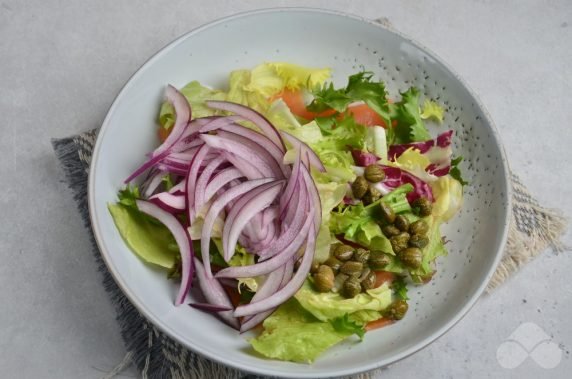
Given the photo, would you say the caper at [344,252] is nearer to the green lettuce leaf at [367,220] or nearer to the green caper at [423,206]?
the green lettuce leaf at [367,220]

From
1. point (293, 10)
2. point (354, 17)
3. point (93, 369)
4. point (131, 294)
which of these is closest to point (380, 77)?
point (354, 17)

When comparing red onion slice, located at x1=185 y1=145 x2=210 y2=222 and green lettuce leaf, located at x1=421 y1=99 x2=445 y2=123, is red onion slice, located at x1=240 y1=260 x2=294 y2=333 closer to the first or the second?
red onion slice, located at x1=185 y1=145 x2=210 y2=222

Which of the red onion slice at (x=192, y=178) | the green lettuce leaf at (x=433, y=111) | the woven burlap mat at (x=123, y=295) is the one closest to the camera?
the red onion slice at (x=192, y=178)

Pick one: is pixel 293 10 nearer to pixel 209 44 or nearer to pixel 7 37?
pixel 209 44

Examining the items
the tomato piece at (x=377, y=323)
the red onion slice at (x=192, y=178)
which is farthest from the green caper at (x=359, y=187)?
the red onion slice at (x=192, y=178)

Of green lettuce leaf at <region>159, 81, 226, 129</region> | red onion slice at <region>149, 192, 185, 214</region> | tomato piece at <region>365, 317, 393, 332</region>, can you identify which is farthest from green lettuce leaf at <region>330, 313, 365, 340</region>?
green lettuce leaf at <region>159, 81, 226, 129</region>
